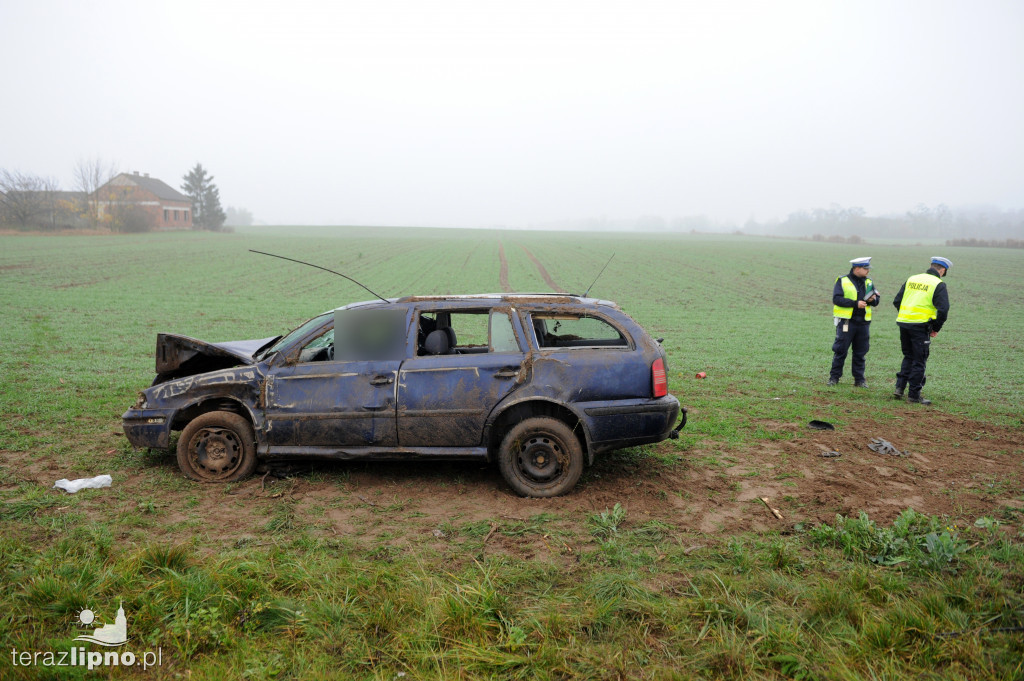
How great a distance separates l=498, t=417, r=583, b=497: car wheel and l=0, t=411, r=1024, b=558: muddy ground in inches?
5.4

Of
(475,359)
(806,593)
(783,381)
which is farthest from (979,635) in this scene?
(783,381)

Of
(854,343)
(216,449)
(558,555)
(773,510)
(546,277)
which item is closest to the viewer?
(558,555)

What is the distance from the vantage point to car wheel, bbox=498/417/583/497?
5016mm

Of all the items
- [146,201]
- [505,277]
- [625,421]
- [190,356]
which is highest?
[146,201]

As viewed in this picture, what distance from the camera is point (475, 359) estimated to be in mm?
5199

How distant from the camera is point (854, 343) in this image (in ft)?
A: 31.1

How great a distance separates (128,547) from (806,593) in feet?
13.6

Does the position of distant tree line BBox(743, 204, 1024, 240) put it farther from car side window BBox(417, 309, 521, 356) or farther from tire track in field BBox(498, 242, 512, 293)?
car side window BBox(417, 309, 521, 356)

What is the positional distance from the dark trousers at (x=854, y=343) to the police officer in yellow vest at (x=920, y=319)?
74 centimetres

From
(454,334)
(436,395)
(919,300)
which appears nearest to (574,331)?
(454,334)

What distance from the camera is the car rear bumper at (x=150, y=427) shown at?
5395 millimetres

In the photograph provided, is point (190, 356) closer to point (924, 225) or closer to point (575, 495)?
point (575, 495)

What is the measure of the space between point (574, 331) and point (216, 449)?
3.26m

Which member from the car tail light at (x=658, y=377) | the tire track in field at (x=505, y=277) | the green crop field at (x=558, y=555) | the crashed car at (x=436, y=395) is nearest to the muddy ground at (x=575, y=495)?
the green crop field at (x=558, y=555)
